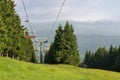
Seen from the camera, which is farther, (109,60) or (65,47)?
(109,60)

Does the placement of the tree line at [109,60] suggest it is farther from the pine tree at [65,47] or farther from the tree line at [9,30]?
the tree line at [9,30]

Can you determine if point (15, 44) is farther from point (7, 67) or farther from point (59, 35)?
point (7, 67)

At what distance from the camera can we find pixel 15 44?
8381cm

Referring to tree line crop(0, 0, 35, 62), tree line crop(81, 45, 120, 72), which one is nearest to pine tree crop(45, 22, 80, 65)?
tree line crop(0, 0, 35, 62)

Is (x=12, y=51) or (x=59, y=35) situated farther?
(x=59, y=35)

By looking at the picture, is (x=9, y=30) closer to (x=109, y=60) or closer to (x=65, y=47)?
(x=65, y=47)

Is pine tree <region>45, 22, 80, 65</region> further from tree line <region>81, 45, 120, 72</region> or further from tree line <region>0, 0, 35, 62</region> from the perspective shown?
tree line <region>81, 45, 120, 72</region>

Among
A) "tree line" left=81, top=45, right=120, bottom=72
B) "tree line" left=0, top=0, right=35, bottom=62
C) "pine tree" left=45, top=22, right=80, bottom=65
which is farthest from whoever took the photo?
"tree line" left=81, top=45, right=120, bottom=72

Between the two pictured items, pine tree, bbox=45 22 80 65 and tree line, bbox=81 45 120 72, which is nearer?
pine tree, bbox=45 22 80 65

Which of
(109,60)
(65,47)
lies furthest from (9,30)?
(109,60)

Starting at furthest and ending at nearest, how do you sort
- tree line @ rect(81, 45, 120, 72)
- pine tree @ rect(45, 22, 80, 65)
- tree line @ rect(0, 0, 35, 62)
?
1. tree line @ rect(81, 45, 120, 72)
2. pine tree @ rect(45, 22, 80, 65)
3. tree line @ rect(0, 0, 35, 62)

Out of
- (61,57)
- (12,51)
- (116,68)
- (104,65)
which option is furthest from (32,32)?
(104,65)

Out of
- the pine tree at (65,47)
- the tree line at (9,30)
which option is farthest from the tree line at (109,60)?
the tree line at (9,30)

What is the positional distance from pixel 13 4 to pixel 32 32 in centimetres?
1419
